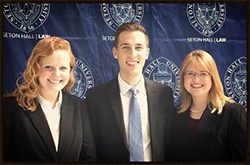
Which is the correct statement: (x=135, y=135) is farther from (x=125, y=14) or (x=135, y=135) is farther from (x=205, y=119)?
(x=125, y=14)

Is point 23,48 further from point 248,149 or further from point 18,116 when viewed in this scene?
point 248,149

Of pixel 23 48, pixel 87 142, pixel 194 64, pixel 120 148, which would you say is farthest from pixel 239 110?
pixel 23 48

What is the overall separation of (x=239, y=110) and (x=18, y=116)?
5.58 feet

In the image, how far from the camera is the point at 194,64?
261cm

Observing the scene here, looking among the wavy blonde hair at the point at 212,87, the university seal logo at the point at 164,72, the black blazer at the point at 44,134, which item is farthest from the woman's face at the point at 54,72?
the wavy blonde hair at the point at 212,87

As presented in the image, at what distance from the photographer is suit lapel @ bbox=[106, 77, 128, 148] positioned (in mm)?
2586

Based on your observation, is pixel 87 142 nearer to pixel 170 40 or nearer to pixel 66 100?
pixel 66 100

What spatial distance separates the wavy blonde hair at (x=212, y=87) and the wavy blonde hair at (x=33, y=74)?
0.95 m

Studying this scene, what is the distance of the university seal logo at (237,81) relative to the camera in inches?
105

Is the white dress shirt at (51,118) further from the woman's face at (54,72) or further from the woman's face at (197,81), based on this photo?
the woman's face at (197,81)

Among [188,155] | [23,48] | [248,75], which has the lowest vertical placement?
[188,155]

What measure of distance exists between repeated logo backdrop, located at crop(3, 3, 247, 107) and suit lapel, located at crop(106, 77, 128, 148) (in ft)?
0.23

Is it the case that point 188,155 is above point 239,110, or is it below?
below

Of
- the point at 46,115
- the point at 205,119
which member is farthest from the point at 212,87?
the point at 46,115
